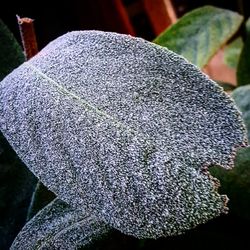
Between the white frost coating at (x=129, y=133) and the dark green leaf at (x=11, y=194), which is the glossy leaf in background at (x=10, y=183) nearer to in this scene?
the dark green leaf at (x=11, y=194)

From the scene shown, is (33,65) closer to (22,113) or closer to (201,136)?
(22,113)

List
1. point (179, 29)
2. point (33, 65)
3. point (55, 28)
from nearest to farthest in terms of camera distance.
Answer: point (33, 65)
point (179, 29)
point (55, 28)

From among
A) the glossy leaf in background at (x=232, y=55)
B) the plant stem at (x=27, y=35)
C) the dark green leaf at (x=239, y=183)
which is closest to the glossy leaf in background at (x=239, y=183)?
the dark green leaf at (x=239, y=183)

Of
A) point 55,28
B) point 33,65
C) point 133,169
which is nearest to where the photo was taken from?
point 133,169

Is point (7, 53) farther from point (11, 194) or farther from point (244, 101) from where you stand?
point (244, 101)

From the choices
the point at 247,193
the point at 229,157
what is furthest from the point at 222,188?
the point at 229,157

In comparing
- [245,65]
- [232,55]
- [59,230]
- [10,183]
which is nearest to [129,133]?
[59,230]
